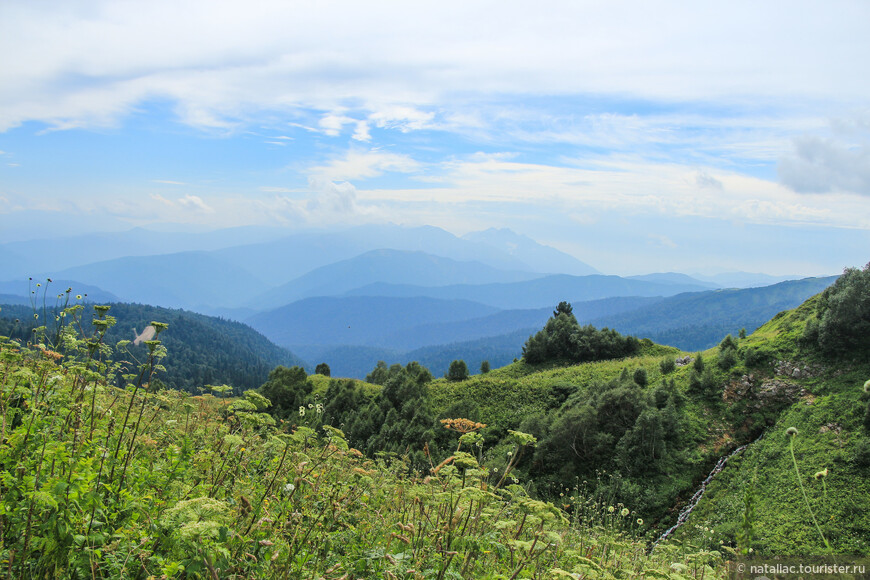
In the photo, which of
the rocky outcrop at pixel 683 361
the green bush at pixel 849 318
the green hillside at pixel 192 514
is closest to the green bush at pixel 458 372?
the rocky outcrop at pixel 683 361

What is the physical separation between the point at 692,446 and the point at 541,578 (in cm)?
1840

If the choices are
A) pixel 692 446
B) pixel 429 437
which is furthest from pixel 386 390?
pixel 692 446

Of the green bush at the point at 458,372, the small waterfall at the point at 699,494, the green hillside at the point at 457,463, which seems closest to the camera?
the green hillside at the point at 457,463

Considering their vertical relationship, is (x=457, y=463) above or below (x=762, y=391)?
above

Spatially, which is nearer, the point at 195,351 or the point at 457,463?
the point at 457,463

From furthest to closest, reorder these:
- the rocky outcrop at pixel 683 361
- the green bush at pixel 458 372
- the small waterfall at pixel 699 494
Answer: the green bush at pixel 458 372
the rocky outcrop at pixel 683 361
the small waterfall at pixel 699 494

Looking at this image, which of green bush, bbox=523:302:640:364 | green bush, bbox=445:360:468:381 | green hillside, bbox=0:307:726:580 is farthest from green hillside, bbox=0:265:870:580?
green bush, bbox=445:360:468:381

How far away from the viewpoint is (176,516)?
7.09 feet

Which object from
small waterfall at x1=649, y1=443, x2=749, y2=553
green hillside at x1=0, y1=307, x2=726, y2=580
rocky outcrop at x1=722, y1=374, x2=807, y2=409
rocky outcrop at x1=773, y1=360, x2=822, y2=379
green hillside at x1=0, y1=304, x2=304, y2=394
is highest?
green hillside at x1=0, y1=307, x2=726, y2=580

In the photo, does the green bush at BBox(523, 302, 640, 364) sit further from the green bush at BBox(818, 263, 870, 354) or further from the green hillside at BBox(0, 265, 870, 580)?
the green bush at BBox(818, 263, 870, 354)

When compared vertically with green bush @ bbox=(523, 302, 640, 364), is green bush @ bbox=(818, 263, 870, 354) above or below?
above

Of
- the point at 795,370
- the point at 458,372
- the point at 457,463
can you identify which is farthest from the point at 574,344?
the point at 457,463

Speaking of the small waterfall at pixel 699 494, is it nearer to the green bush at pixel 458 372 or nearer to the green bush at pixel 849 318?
the green bush at pixel 849 318

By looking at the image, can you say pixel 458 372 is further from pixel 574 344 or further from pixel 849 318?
pixel 849 318
